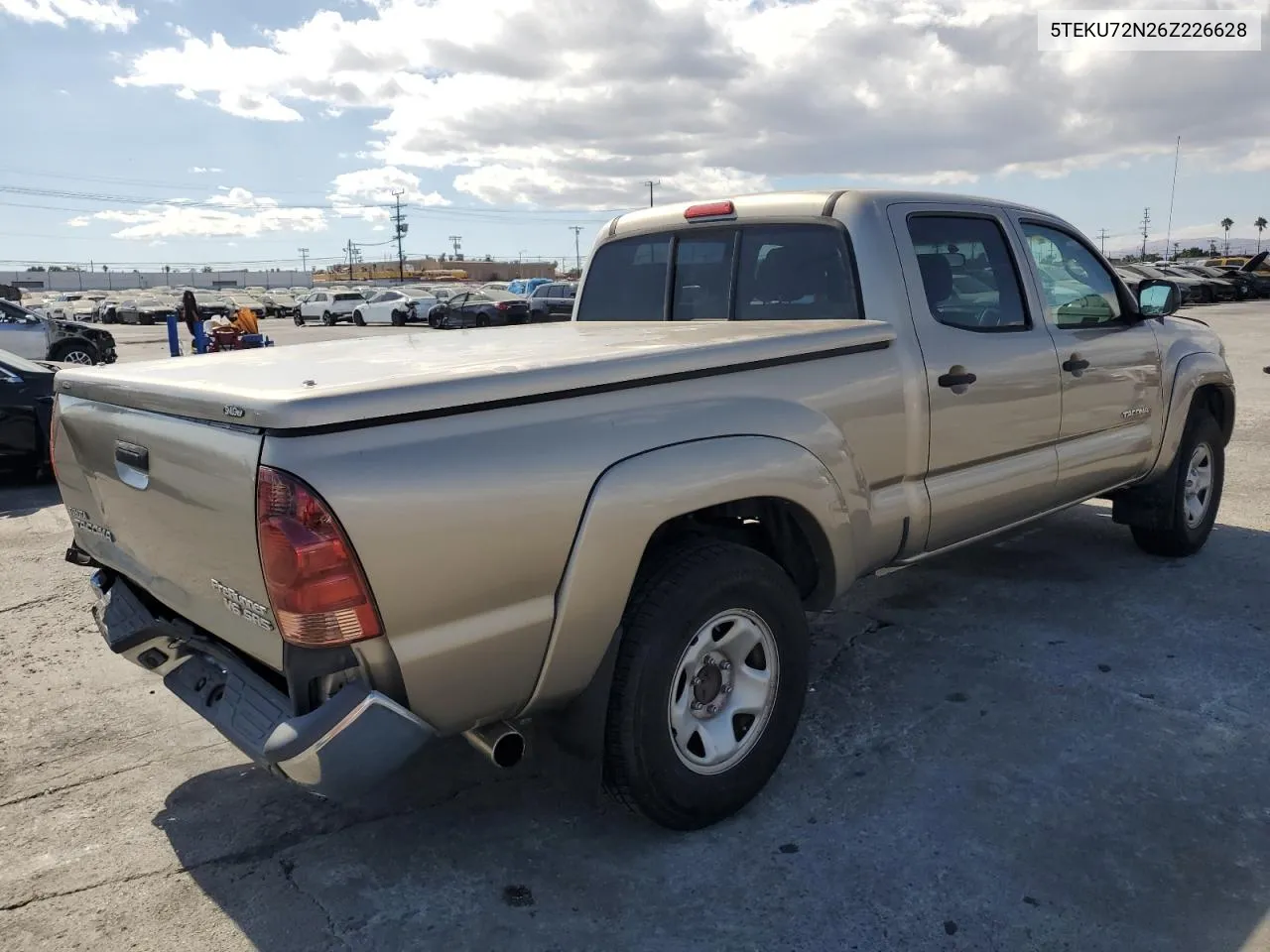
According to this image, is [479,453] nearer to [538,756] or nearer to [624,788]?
[624,788]

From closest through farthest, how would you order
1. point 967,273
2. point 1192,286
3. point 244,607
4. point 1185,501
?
1. point 244,607
2. point 967,273
3. point 1185,501
4. point 1192,286

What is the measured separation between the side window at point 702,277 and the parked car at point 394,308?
35.2 metres

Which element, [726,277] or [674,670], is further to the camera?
[726,277]

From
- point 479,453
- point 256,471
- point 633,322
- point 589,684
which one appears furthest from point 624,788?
point 633,322

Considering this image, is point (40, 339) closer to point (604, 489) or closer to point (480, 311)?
point (480, 311)

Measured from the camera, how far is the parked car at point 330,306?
44.0 m

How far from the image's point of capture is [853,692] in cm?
398

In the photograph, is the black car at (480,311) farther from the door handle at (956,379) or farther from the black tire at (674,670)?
the black tire at (674,670)

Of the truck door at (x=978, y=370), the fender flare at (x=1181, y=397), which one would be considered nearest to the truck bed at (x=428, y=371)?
the truck door at (x=978, y=370)

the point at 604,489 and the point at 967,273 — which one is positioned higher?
the point at 967,273

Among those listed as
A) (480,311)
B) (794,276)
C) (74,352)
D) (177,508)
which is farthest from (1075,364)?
(480,311)

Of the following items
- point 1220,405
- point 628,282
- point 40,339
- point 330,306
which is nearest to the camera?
point 628,282

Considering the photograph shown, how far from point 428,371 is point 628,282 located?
238cm

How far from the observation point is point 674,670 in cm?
280
